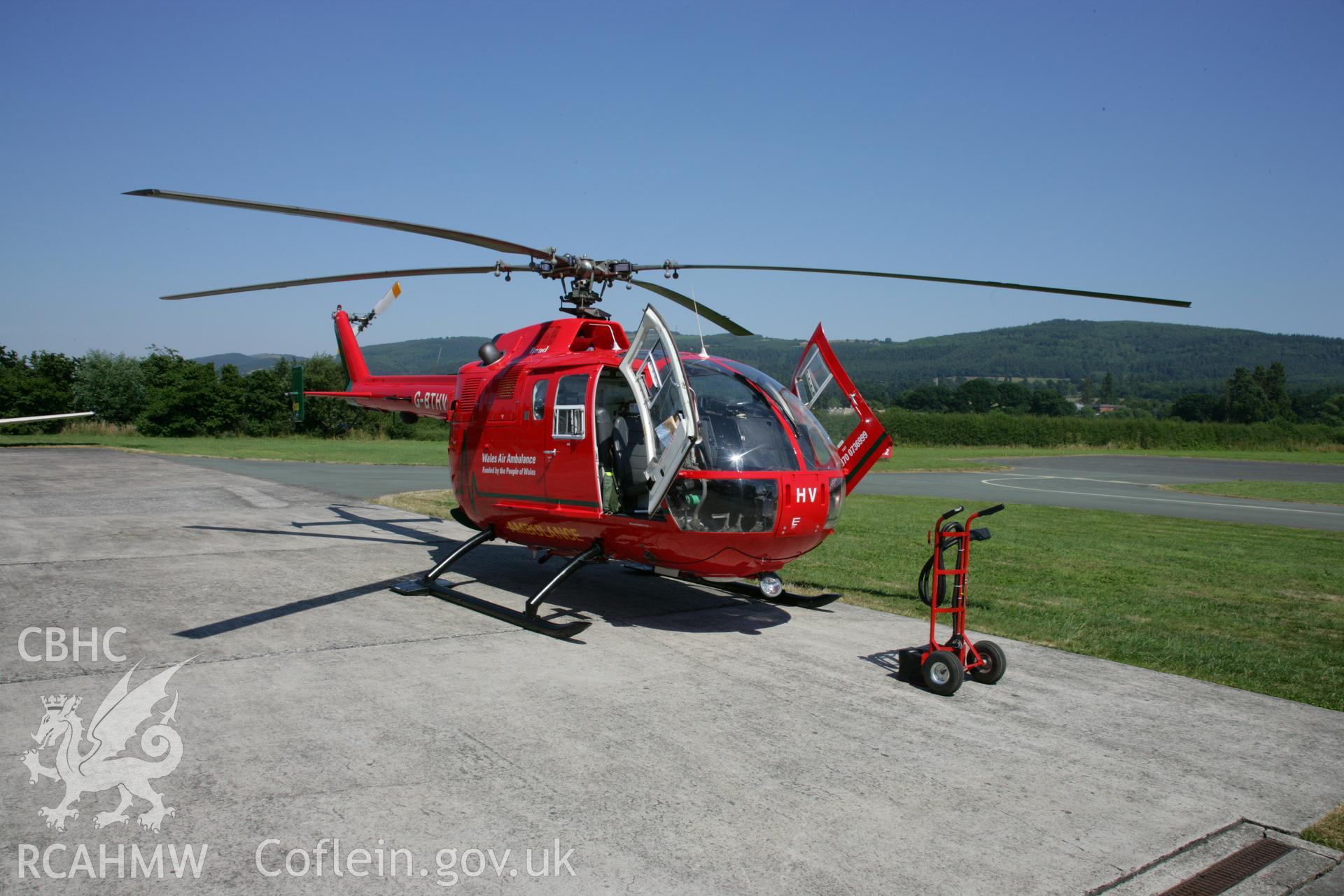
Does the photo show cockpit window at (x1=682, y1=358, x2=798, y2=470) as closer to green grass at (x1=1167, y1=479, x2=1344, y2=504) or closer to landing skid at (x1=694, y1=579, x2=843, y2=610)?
landing skid at (x1=694, y1=579, x2=843, y2=610)

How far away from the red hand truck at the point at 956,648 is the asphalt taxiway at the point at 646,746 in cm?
15

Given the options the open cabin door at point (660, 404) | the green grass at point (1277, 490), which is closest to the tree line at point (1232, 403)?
the green grass at point (1277, 490)

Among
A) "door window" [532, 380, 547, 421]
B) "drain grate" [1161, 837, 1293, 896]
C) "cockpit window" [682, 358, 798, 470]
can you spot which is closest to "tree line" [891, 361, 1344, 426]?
"door window" [532, 380, 547, 421]

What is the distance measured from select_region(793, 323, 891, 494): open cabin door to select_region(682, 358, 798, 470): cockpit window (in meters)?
1.25

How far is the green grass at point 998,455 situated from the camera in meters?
37.2

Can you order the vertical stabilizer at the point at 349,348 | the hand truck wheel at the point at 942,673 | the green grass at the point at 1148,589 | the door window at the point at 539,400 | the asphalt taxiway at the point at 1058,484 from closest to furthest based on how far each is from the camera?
the hand truck wheel at the point at 942,673, the green grass at the point at 1148,589, the door window at the point at 539,400, the vertical stabilizer at the point at 349,348, the asphalt taxiway at the point at 1058,484

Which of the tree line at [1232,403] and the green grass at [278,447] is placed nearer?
the green grass at [278,447]

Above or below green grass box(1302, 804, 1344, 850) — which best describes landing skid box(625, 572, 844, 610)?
above

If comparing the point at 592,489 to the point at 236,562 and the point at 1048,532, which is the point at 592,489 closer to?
the point at 236,562

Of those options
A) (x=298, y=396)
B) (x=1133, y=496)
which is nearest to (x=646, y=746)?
(x=298, y=396)

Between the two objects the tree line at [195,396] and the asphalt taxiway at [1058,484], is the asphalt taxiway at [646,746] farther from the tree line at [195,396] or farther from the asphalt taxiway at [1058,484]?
the tree line at [195,396]

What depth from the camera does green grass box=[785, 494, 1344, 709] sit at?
756 centimetres

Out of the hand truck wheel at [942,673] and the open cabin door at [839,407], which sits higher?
the open cabin door at [839,407]

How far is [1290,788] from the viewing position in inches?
193
